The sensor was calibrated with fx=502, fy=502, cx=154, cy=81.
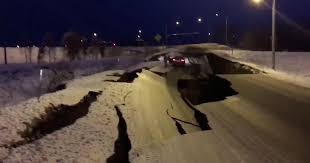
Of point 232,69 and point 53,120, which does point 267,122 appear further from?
point 232,69

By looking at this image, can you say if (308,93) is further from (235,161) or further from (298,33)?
(298,33)

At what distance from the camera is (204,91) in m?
24.0

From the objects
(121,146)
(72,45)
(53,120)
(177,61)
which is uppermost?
(72,45)

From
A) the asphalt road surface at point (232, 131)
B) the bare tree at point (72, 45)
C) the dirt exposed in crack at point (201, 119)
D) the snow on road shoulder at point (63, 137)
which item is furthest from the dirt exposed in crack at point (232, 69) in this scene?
the bare tree at point (72, 45)

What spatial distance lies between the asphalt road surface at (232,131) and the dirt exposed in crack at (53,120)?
185 cm

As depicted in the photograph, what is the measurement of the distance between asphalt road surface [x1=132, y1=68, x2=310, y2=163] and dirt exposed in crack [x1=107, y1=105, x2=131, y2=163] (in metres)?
0.21

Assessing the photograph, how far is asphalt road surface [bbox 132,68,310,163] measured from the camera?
10.1 m

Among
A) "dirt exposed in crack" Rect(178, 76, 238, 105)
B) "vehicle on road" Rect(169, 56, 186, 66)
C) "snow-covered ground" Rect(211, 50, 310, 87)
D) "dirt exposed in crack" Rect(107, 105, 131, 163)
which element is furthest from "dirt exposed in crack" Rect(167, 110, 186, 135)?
"vehicle on road" Rect(169, 56, 186, 66)

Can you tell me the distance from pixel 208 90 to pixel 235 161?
49.7 ft

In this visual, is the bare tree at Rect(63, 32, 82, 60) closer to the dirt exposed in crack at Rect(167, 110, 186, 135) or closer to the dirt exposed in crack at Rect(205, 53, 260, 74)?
the dirt exposed in crack at Rect(205, 53, 260, 74)

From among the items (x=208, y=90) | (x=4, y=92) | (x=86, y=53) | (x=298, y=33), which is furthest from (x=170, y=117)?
(x=298, y=33)

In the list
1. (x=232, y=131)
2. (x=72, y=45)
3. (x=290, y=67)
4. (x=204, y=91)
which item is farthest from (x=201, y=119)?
(x=72, y=45)

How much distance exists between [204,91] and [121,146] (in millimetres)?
12956

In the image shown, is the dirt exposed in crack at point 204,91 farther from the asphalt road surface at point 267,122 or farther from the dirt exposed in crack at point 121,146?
the dirt exposed in crack at point 121,146
